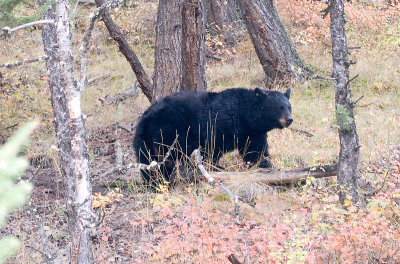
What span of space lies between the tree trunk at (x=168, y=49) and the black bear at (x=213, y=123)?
984 millimetres

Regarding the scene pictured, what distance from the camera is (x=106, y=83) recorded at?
13461 millimetres

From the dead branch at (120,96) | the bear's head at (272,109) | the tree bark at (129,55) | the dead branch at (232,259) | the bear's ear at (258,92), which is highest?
the tree bark at (129,55)

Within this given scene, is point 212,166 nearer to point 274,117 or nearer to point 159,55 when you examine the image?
point 274,117

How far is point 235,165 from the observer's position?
26.6 ft

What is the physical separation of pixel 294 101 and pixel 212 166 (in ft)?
13.8

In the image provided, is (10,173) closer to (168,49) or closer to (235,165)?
(235,165)

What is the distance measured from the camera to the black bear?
25.9 ft

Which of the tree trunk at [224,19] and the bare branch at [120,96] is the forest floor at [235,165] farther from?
the tree trunk at [224,19]

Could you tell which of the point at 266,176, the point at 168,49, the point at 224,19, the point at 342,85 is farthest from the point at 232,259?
the point at 224,19

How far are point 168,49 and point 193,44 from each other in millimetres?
499

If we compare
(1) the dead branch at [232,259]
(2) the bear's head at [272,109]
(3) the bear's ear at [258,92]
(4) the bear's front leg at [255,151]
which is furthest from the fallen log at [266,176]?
(1) the dead branch at [232,259]

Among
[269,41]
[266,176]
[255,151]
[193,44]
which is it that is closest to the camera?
[266,176]

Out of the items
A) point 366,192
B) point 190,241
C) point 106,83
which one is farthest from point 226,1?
point 190,241

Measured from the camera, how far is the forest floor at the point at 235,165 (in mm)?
5340
